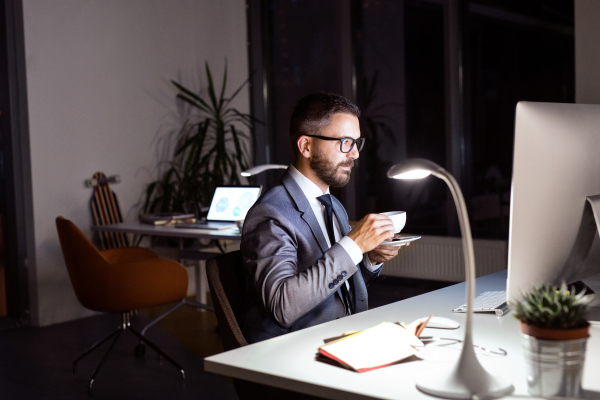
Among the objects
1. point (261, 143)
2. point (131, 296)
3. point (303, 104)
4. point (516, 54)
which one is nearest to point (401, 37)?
point (516, 54)

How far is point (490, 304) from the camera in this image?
1.63 m

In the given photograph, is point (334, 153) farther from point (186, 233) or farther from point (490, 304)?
point (186, 233)

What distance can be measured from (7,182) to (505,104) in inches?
154

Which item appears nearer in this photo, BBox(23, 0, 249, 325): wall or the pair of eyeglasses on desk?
the pair of eyeglasses on desk

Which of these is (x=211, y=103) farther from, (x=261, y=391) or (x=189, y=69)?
(x=261, y=391)

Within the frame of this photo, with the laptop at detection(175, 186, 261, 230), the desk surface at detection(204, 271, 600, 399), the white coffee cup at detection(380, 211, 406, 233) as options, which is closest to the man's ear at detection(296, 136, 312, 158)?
the white coffee cup at detection(380, 211, 406, 233)

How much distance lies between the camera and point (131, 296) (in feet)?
10.6

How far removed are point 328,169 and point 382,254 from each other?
0.31 meters

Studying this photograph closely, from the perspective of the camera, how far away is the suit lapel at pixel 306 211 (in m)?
1.77

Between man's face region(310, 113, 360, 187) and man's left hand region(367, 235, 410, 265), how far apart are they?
0.79ft

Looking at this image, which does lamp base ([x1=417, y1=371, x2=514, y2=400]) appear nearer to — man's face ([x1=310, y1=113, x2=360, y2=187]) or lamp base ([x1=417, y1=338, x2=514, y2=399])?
lamp base ([x1=417, y1=338, x2=514, y2=399])

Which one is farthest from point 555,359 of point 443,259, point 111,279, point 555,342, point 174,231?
point 443,259

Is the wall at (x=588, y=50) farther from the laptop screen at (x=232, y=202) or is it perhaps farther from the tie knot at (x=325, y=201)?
the laptop screen at (x=232, y=202)

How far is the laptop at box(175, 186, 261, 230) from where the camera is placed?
13.5ft
